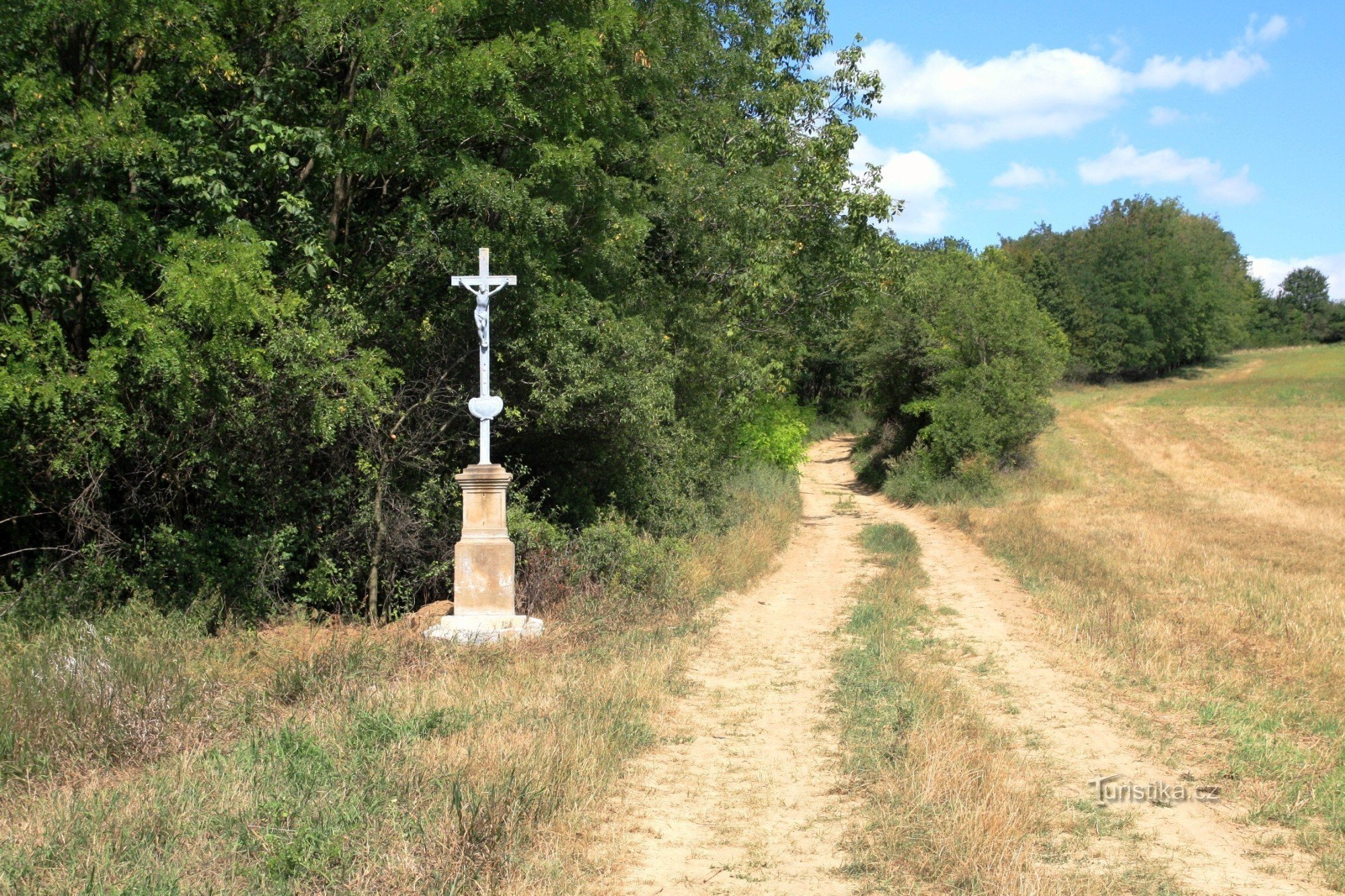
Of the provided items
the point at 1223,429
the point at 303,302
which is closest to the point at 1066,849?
the point at 303,302

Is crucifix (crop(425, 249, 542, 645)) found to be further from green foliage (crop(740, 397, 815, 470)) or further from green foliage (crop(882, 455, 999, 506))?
green foliage (crop(882, 455, 999, 506))

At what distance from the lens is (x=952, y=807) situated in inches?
230

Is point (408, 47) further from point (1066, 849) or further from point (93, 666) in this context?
point (1066, 849)

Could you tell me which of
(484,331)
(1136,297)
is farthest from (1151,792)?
(1136,297)

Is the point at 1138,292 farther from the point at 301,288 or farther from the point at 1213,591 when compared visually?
the point at 301,288

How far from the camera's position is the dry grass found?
5117mm

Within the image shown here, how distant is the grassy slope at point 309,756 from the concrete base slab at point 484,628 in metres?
0.32

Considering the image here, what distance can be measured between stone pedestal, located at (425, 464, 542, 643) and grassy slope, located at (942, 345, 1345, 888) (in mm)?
5923

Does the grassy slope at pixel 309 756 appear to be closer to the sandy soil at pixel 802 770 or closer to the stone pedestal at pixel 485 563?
the sandy soil at pixel 802 770

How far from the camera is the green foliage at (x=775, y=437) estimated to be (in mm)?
29406

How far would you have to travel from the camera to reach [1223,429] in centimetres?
4816

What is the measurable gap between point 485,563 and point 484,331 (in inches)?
99.5

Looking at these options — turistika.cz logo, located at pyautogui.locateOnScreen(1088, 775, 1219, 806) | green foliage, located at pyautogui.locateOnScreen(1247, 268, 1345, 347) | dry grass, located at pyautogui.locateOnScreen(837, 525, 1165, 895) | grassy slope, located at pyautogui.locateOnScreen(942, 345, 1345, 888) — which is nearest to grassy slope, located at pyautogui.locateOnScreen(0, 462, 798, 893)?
dry grass, located at pyautogui.locateOnScreen(837, 525, 1165, 895)

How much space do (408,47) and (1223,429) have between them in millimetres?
46973
